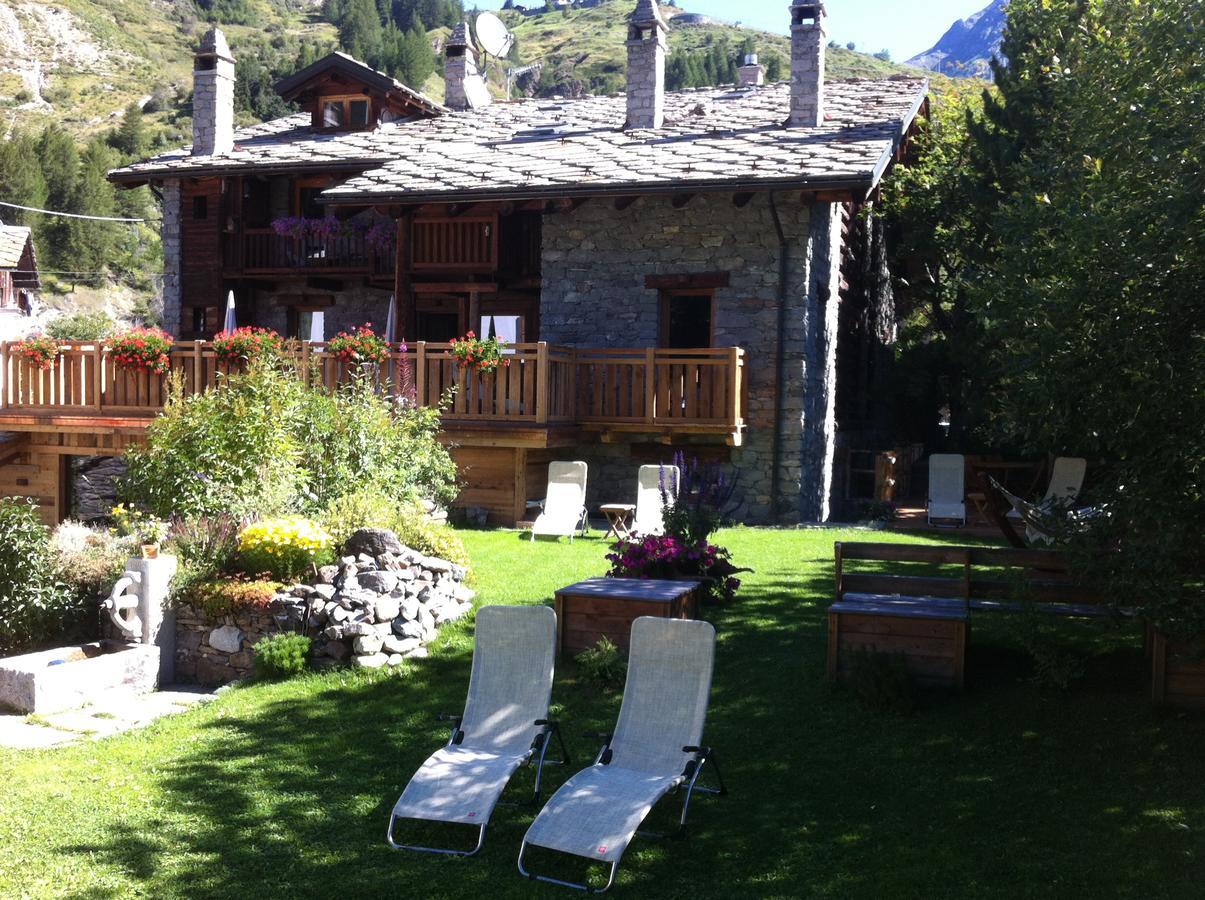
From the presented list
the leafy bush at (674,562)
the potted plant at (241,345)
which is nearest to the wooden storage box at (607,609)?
the leafy bush at (674,562)

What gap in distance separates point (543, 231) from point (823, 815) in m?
12.1

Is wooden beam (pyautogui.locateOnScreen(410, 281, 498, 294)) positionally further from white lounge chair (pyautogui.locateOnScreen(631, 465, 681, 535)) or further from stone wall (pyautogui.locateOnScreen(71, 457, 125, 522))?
stone wall (pyautogui.locateOnScreen(71, 457, 125, 522))

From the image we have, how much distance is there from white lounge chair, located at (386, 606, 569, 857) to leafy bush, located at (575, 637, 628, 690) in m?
1.04

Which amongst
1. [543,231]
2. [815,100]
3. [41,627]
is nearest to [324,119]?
[543,231]

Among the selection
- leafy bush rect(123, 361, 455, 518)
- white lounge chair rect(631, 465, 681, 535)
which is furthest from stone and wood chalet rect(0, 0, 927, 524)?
leafy bush rect(123, 361, 455, 518)

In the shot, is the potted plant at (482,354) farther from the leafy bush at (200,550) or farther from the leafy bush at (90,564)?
the leafy bush at (90,564)

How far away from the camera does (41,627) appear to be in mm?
8773

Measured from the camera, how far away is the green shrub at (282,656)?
8.05 metres

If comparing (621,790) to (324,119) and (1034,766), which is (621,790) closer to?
(1034,766)

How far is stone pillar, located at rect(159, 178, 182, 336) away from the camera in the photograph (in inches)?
809

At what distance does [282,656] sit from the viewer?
8055 millimetres

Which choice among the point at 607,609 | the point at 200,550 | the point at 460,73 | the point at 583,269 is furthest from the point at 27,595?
the point at 460,73

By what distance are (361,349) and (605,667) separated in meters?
8.27

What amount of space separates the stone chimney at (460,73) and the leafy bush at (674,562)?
16.2 meters
